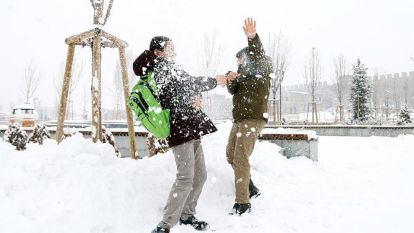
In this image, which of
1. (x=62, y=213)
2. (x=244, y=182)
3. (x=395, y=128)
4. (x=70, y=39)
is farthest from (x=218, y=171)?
(x=395, y=128)

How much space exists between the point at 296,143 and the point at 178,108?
3706 millimetres

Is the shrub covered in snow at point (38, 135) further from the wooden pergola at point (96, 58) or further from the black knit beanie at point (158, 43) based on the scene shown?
the black knit beanie at point (158, 43)

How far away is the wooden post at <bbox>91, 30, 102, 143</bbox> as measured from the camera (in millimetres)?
5035

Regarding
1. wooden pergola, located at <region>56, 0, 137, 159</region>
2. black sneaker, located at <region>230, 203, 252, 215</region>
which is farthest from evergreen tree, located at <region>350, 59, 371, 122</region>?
black sneaker, located at <region>230, 203, 252, 215</region>

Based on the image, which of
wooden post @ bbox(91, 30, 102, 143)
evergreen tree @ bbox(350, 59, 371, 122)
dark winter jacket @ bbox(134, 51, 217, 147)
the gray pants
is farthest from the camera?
evergreen tree @ bbox(350, 59, 371, 122)

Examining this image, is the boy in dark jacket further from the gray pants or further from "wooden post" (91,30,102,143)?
"wooden post" (91,30,102,143)

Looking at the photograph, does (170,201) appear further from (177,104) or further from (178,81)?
(178,81)

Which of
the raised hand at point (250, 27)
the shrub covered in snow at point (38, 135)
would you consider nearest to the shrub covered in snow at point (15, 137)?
the shrub covered in snow at point (38, 135)

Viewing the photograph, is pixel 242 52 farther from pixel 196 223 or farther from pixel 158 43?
pixel 196 223

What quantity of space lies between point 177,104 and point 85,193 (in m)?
1.28

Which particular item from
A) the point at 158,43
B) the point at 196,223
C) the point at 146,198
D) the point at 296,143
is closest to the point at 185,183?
the point at 196,223

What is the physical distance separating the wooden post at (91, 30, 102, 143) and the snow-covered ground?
0.79 meters

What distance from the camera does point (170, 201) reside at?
3.04 m

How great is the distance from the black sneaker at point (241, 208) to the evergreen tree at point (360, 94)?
26.4m
